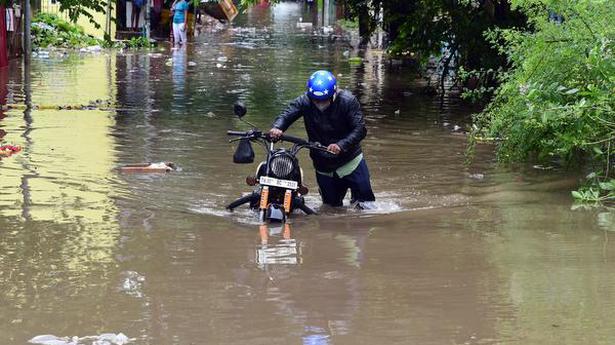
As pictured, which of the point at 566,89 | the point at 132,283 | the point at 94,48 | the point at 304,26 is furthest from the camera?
the point at 304,26

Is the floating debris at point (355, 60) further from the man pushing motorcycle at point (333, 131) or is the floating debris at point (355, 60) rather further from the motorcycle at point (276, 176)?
the motorcycle at point (276, 176)

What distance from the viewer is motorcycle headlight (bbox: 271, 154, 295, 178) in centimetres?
893

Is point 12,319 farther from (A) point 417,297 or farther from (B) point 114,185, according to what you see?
(B) point 114,185

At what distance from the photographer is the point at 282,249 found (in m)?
8.01

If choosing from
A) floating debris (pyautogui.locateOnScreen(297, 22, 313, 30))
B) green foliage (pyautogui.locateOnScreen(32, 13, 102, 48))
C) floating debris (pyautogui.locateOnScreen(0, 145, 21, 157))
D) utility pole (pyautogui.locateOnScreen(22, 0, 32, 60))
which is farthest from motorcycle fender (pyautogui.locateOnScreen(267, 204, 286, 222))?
floating debris (pyautogui.locateOnScreen(297, 22, 313, 30))

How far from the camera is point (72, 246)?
26.0 feet

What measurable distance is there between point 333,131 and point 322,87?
548 mm

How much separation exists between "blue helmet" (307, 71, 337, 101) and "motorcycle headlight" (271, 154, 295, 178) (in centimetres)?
59

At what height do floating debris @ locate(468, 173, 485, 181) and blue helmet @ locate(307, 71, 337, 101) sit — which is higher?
blue helmet @ locate(307, 71, 337, 101)

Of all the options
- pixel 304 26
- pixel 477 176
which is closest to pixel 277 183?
pixel 477 176

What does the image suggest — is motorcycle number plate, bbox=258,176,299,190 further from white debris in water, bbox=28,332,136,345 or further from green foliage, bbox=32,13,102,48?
green foliage, bbox=32,13,102,48

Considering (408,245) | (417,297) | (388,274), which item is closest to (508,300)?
(417,297)

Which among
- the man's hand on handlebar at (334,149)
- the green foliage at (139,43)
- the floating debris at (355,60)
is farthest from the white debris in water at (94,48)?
the man's hand on handlebar at (334,149)

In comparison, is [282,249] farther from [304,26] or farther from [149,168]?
[304,26]
